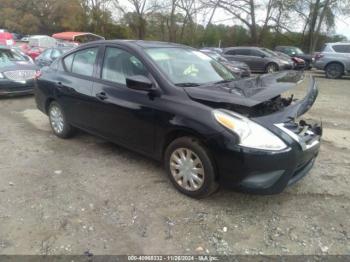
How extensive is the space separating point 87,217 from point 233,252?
4.67 feet

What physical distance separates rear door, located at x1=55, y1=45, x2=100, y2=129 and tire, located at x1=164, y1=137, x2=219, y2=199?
1625mm

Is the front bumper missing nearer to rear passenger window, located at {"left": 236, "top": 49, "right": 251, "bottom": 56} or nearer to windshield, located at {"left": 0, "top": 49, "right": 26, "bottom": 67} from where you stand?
windshield, located at {"left": 0, "top": 49, "right": 26, "bottom": 67}

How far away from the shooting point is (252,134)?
333 cm

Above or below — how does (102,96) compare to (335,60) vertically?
below

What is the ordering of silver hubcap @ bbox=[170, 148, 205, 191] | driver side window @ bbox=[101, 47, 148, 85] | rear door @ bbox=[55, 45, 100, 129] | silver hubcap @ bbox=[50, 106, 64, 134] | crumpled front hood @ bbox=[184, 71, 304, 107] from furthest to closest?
1. silver hubcap @ bbox=[50, 106, 64, 134]
2. rear door @ bbox=[55, 45, 100, 129]
3. driver side window @ bbox=[101, 47, 148, 85]
4. silver hubcap @ bbox=[170, 148, 205, 191]
5. crumpled front hood @ bbox=[184, 71, 304, 107]

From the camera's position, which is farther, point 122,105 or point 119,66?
point 119,66

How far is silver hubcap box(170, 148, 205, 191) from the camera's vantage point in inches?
145

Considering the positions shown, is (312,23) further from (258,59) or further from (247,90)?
(247,90)

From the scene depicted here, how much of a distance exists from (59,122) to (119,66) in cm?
186

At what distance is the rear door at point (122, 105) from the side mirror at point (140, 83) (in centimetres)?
11

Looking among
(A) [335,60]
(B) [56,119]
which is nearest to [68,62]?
(B) [56,119]

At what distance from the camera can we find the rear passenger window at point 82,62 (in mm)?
5039

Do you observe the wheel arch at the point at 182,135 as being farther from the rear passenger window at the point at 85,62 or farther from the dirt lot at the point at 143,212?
the rear passenger window at the point at 85,62

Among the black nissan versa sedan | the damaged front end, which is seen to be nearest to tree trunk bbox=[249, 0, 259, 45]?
the black nissan versa sedan
